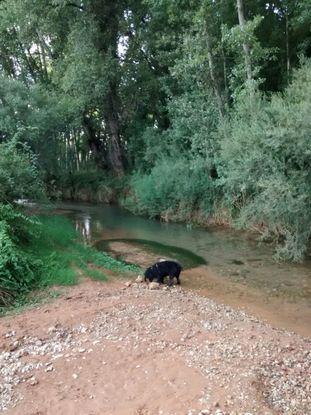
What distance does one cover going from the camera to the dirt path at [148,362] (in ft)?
15.2

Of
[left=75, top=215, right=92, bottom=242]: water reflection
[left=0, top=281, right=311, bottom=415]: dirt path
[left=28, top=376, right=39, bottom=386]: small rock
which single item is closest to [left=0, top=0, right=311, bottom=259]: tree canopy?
[left=75, top=215, right=92, bottom=242]: water reflection

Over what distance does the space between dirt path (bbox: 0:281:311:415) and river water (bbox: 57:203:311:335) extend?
1.08 metres

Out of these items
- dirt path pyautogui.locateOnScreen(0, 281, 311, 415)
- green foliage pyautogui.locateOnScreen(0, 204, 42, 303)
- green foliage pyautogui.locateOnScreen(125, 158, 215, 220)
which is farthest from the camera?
green foliage pyautogui.locateOnScreen(125, 158, 215, 220)

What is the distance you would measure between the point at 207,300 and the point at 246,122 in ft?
20.9

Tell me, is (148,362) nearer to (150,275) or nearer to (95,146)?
(150,275)

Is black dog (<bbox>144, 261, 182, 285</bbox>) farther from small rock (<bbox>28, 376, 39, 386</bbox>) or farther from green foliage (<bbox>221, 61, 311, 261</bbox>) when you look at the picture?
small rock (<bbox>28, 376, 39, 386</bbox>)

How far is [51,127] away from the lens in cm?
2167

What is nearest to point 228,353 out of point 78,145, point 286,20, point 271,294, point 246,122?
point 271,294

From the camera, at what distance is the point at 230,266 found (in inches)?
436

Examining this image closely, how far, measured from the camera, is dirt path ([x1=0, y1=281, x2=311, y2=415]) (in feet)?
15.2

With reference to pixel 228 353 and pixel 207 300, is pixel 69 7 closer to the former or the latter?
pixel 207 300

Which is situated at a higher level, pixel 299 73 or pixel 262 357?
pixel 299 73

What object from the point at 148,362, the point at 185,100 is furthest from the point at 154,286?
the point at 185,100

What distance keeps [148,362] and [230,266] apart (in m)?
6.09
